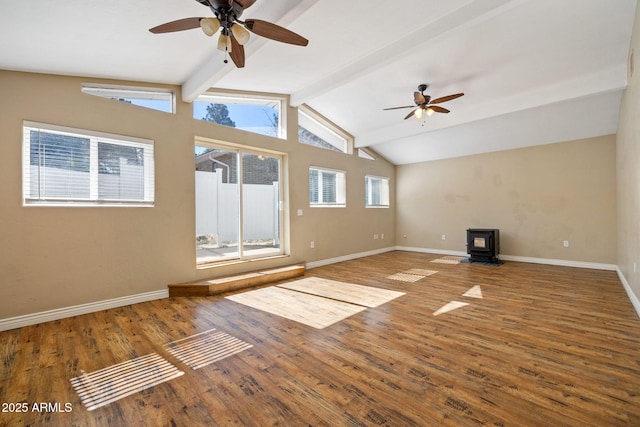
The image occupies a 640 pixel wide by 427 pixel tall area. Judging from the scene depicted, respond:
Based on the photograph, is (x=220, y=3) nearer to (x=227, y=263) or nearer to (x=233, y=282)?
(x=233, y=282)

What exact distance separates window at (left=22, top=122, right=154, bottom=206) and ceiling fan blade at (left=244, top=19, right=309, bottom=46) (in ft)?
7.88

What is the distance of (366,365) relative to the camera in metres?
2.12

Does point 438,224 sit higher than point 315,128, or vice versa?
point 315,128

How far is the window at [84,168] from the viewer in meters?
3.04

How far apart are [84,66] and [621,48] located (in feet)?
21.1

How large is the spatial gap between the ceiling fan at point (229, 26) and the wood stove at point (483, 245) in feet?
18.4

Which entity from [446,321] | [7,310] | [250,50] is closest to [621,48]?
[446,321]

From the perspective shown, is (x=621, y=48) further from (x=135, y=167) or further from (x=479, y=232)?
(x=135, y=167)

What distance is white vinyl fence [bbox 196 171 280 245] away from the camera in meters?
4.49

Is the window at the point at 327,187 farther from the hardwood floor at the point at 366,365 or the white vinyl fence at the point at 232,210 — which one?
the hardwood floor at the point at 366,365

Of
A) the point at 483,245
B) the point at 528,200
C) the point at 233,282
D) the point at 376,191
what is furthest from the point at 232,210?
the point at 528,200

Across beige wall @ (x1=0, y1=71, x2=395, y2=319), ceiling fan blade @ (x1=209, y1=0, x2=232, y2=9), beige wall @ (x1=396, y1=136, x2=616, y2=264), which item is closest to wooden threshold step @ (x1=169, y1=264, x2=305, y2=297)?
beige wall @ (x1=0, y1=71, x2=395, y2=319)

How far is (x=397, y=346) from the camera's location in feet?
7.93

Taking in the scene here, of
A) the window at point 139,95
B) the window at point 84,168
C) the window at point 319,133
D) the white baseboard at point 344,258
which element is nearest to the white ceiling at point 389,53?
the window at point 139,95
